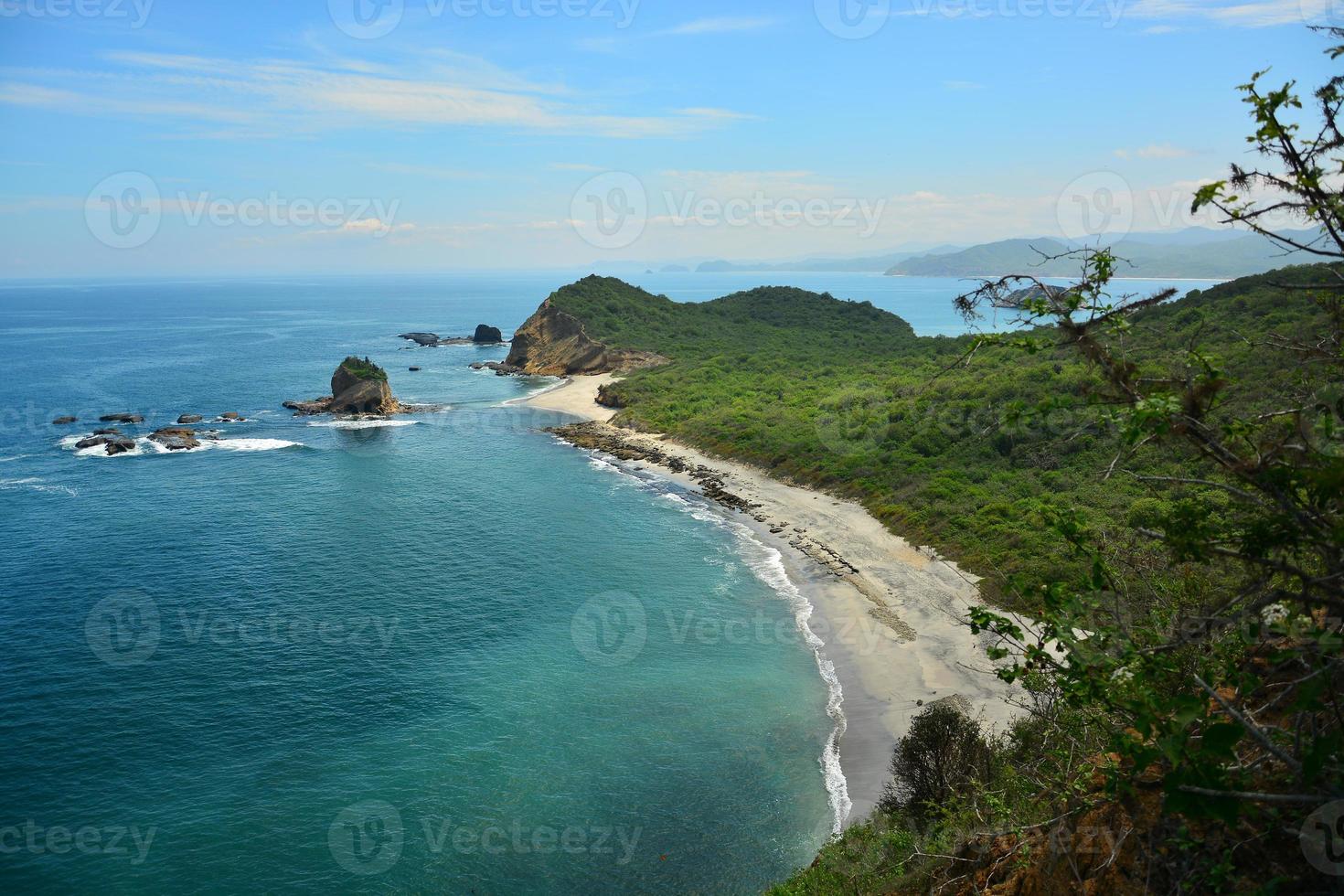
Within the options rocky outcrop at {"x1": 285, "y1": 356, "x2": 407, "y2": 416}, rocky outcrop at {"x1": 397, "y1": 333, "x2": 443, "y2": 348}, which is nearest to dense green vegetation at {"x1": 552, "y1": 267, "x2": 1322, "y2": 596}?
rocky outcrop at {"x1": 285, "y1": 356, "x2": 407, "y2": 416}

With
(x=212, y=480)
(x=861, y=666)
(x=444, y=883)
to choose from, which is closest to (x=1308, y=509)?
(x=444, y=883)

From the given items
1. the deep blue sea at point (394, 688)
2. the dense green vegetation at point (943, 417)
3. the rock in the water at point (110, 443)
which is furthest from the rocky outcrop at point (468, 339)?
the deep blue sea at point (394, 688)

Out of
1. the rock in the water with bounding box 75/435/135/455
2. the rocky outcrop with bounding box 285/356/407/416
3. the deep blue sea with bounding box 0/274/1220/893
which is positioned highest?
the rocky outcrop with bounding box 285/356/407/416

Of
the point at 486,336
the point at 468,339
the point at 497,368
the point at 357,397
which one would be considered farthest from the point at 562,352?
the point at 468,339

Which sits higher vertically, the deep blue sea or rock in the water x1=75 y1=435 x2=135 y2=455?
rock in the water x1=75 y1=435 x2=135 y2=455

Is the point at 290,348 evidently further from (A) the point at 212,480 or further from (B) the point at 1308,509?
(B) the point at 1308,509

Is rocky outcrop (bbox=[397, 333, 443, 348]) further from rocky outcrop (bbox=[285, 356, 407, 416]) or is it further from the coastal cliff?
rocky outcrop (bbox=[285, 356, 407, 416])
